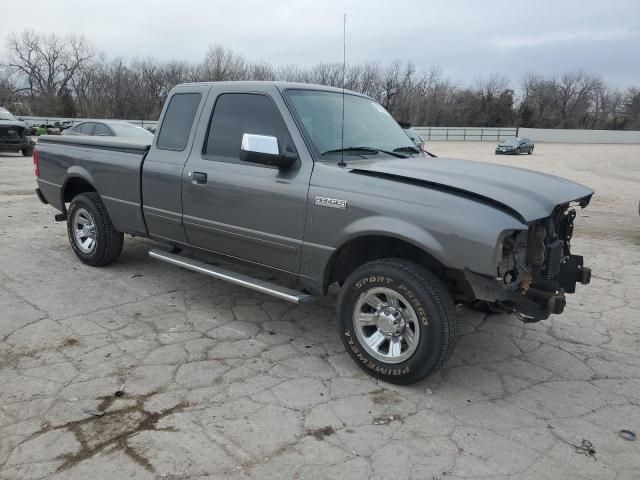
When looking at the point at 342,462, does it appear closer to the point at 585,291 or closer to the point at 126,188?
the point at 126,188

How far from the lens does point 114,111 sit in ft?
209

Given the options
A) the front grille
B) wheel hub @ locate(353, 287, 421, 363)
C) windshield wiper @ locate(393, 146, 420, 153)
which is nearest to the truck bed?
windshield wiper @ locate(393, 146, 420, 153)

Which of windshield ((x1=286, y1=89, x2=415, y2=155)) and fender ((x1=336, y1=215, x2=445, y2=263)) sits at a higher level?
windshield ((x1=286, y1=89, x2=415, y2=155))

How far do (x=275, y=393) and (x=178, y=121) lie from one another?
8.93ft

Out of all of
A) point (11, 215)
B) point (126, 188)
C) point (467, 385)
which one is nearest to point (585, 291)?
point (467, 385)

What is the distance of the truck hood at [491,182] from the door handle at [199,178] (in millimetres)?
1320

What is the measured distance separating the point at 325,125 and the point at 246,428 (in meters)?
2.33

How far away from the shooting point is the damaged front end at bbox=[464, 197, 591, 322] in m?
3.23

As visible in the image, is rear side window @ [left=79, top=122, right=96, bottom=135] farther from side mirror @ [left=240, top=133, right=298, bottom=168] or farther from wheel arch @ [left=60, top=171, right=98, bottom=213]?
side mirror @ [left=240, top=133, right=298, bottom=168]

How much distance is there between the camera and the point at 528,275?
3412 mm

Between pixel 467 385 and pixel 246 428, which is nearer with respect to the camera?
pixel 246 428

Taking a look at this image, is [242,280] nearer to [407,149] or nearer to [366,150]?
[366,150]

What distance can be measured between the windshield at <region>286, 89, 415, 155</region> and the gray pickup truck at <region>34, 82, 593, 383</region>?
0.5 inches

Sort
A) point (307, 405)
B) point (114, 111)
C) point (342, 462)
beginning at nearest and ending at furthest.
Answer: point (342, 462)
point (307, 405)
point (114, 111)
